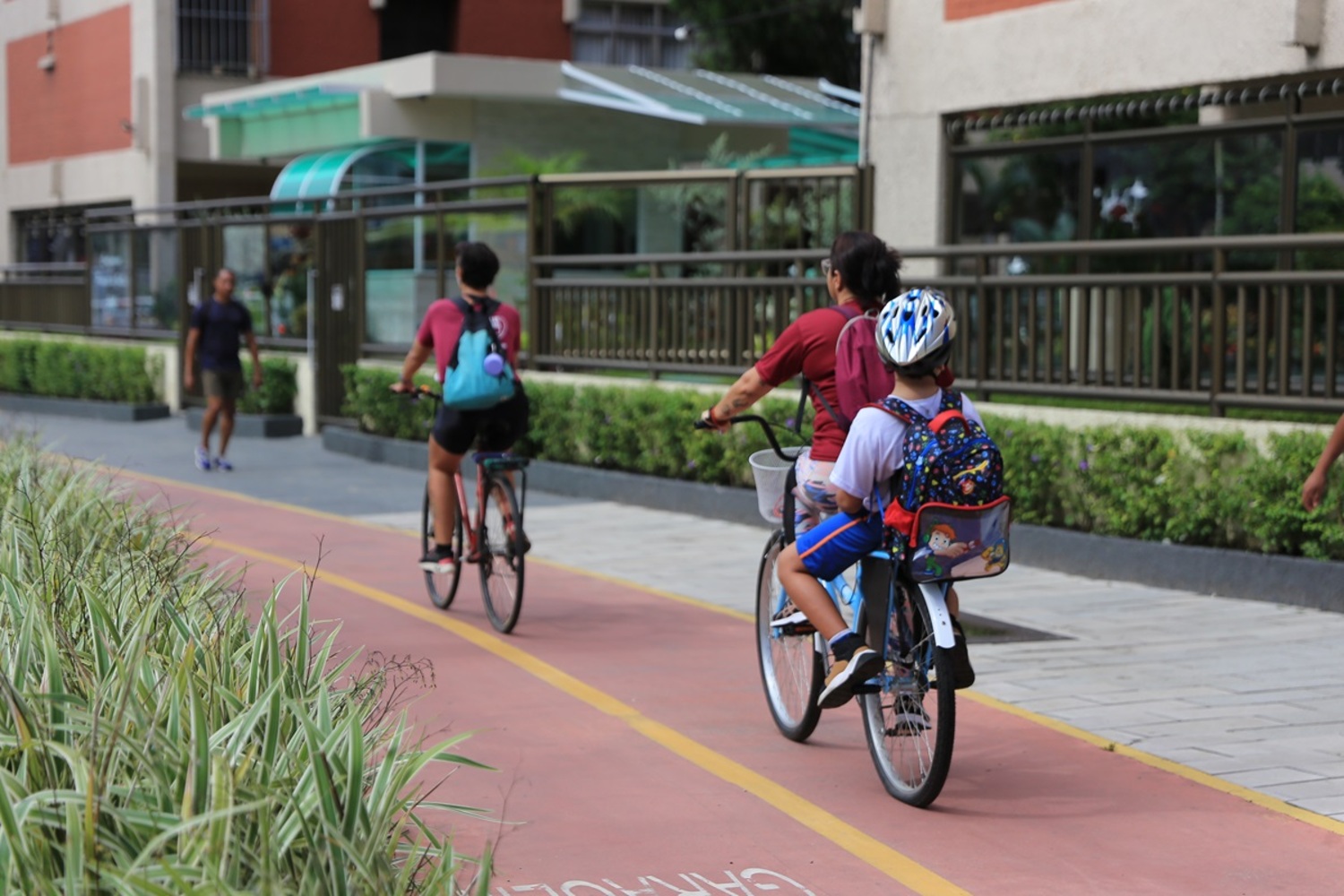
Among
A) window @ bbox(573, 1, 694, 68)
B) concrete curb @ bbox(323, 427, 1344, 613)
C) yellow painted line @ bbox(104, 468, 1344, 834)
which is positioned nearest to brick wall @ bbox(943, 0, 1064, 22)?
concrete curb @ bbox(323, 427, 1344, 613)

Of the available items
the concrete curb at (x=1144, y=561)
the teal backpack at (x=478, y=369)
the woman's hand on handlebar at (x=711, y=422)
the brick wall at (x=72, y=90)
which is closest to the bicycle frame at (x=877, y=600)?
the woman's hand on handlebar at (x=711, y=422)

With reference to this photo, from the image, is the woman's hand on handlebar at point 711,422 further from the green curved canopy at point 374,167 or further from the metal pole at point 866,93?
the green curved canopy at point 374,167

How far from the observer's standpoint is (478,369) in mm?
10070

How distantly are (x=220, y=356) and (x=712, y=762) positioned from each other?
534 inches

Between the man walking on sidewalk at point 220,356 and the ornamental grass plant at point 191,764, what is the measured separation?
44.1 feet

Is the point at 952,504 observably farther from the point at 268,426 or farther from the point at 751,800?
the point at 268,426

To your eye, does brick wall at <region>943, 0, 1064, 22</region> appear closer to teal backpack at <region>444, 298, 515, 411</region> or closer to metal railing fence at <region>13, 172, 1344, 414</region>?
metal railing fence at <region>13, 172, 1344, 414</region>

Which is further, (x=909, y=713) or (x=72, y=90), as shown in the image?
(x=72, y=90)

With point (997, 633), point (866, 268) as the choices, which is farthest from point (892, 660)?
point (997, 633)

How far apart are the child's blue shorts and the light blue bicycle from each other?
0.22 ft

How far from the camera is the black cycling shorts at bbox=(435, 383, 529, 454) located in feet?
34.1

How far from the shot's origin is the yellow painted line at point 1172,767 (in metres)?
6.37

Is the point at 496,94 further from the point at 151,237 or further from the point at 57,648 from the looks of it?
the point at 57,648

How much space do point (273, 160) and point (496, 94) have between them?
7.03 metres
